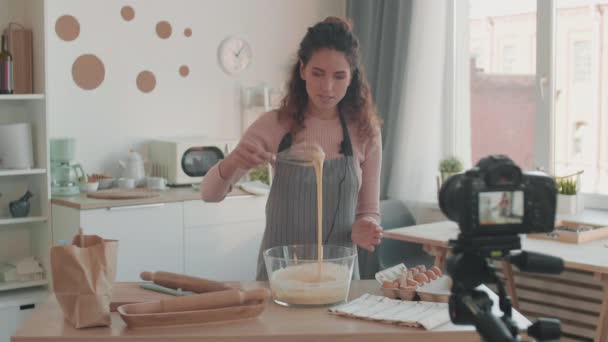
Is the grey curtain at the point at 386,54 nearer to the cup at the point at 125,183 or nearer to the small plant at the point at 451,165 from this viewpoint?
the small plant at the point at 451,165

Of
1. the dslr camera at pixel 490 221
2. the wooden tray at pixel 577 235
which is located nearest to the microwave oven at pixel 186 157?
the wooden tray at pixel 577 235

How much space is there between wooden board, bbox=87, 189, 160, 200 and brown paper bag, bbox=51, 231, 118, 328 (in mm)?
2004

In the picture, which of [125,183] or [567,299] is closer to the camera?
[567,299]

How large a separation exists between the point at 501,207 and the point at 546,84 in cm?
310

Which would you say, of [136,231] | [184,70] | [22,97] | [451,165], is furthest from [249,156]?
[184,70]

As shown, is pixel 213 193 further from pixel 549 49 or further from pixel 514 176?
pixel 549 49

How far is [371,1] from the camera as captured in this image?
15.4ft

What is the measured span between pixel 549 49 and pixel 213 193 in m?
2.51

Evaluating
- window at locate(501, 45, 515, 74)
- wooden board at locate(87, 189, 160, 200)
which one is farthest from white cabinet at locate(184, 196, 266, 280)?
window at locate(501, 45, 515, 74)

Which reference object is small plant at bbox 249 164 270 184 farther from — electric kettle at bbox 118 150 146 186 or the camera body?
the camera body

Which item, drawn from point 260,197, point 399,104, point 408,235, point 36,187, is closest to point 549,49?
point 399,104

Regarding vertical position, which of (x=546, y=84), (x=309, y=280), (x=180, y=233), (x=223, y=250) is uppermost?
(x=546, y=84)

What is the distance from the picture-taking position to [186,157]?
4145 mm

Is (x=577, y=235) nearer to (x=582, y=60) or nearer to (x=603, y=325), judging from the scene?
(x=603, y=325)
